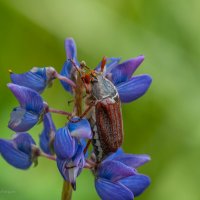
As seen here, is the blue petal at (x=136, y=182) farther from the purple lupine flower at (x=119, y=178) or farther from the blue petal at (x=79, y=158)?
the blue petal at (x=79, y=158)

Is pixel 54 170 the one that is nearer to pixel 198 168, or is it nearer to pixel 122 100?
pixel 198 168

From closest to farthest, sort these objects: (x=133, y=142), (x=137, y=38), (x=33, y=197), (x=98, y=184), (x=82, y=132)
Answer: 1. (x=82, y=132)
2. (x=98, y=184)
3. (x=33, y=197)
4. (x=133, y=142)
5. (x=137, y=38)

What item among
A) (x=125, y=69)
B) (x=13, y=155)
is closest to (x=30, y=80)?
(x=13, y=155)

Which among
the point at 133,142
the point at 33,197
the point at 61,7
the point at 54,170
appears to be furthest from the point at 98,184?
the point at 61,7

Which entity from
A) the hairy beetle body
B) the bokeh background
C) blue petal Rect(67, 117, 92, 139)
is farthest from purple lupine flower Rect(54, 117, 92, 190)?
the bokeh background

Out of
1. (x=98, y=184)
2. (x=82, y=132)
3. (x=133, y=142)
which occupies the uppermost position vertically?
(x=82, y=132)

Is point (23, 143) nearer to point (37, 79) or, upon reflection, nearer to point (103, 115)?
point (37, 79)
